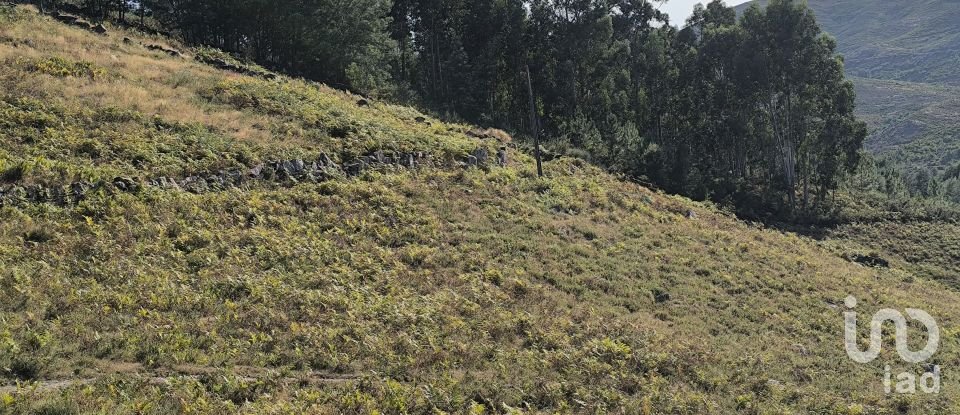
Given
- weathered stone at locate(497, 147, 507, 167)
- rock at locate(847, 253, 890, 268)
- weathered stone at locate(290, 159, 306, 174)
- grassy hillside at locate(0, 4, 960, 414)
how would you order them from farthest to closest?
rock at locate(847, 253, 890, 268)
weathered stone at locate(497, 147, 507, 167)
weathered stone at locate(290, 159, 306, 174)
grassy hillside at locate(0, 4, 960, 414)

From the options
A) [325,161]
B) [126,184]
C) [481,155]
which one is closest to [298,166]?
[325,161]

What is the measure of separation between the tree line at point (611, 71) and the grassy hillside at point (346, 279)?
16901 mm

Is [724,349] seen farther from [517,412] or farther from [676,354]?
[517,412]

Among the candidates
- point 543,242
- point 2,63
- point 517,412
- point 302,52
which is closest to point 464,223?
point 543,242

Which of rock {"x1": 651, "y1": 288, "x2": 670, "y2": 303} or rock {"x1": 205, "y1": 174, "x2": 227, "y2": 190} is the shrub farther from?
rock {"x1": 651, "y1": 288, "x2": 670, "y2": 303}

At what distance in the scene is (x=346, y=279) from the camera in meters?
16.1

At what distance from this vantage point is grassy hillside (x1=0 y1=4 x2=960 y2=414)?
1093 cm

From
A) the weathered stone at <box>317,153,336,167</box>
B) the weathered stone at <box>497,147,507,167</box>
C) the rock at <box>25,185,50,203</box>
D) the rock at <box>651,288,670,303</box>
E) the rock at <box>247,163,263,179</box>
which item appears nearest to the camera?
the rock at <box>25,185,50,203</box>

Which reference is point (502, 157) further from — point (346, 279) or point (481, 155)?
point (346, 279)

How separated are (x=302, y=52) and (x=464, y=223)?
30537 mm

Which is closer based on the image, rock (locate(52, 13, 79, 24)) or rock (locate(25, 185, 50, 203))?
rock (locate(25, 185, 50, 203))
